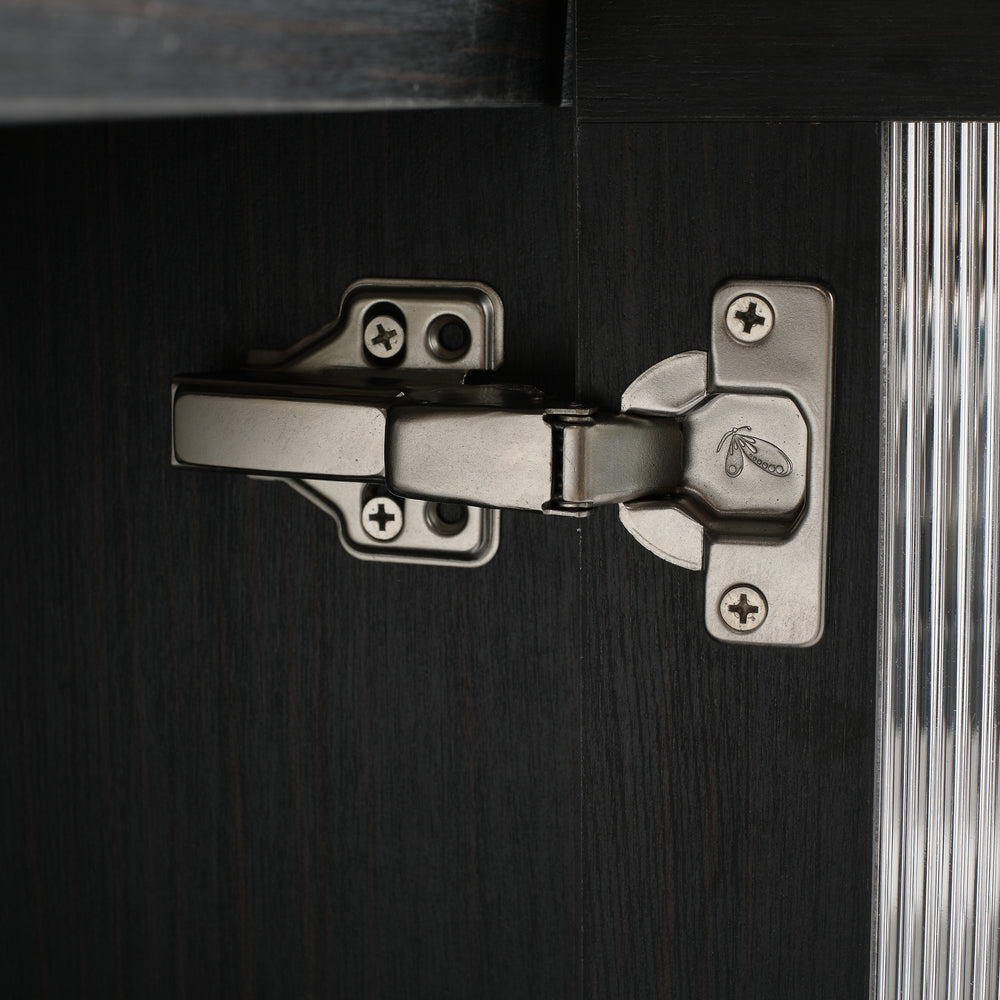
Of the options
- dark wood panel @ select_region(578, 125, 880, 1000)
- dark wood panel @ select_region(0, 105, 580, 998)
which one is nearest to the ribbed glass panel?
dark wood panel @ select_region(578, 125, 880, 1000)

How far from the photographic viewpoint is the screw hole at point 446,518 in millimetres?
502

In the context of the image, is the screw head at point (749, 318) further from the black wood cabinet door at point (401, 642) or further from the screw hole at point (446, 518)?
the screw hole at point (446, 518)

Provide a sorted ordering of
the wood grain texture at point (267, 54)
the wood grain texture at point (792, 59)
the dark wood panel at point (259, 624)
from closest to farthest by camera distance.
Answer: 1. the wood grain texture at point (267, 54)
2. the wood grain texture at point (792, 59)
3. the dark wood panel at point (259, 624)

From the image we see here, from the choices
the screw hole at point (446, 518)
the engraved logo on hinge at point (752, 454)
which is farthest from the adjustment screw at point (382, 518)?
the engraved logo on hinge at point (752, 454)

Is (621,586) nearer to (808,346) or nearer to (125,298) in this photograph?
(808,346)

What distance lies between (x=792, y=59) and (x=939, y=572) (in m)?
0.17

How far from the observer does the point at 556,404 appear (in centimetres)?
46

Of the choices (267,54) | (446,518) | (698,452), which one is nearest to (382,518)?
(446,518)

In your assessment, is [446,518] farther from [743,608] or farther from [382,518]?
[743,608]

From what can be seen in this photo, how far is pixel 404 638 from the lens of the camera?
52 cm

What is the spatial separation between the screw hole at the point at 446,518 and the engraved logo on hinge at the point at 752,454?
114 millimetres

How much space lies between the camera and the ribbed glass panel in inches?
16.4

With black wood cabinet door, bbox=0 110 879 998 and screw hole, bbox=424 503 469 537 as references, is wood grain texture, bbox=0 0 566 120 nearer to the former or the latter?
black wood cabinet door, bbox=0 110 879 998

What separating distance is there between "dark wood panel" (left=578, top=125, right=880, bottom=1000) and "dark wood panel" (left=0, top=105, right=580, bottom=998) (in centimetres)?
5
